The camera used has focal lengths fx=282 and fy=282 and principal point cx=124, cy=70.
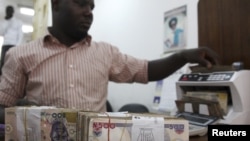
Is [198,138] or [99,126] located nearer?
[99,126]

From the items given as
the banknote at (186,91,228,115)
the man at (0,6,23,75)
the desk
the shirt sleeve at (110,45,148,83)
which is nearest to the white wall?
the banknote at (186,91,228,115)

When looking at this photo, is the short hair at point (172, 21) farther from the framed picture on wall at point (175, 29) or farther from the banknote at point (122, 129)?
the banknote at point (122, 129)

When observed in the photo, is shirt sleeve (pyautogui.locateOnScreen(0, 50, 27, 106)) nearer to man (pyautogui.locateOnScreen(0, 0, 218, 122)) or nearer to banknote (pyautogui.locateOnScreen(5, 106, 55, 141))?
man (pyautogui.locateOnScreen(0, 0, 218, 122))

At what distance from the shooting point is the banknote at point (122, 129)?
→ 1.82 ft

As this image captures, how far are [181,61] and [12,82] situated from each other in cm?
78

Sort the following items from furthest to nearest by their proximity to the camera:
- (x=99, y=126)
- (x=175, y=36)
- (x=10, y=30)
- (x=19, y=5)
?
(x=19, y=5)
(x=10, y=30)
(x=175, y=36)
(x=99, y=126)

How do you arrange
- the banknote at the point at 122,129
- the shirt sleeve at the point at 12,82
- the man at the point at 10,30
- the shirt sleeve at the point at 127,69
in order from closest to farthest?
the banknote at the point at 122,129 → the shirt sleeve at the point at 12,82 → the shirt sleeve at the point at 127,69 → the man at the point at 10,30

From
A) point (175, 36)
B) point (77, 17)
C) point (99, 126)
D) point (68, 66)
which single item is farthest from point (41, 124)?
point (175, 36)

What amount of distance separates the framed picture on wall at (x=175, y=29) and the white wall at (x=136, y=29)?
0.05 metres

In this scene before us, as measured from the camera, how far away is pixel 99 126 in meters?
0.56

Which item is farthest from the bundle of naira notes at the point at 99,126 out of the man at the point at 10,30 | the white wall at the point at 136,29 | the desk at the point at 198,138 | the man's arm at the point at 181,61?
the man at the point at 10,30

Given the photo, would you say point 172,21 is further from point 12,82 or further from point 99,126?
point 99,126

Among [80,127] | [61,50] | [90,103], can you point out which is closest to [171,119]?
[80,127]

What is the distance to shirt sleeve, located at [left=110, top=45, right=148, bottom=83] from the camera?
141cm
